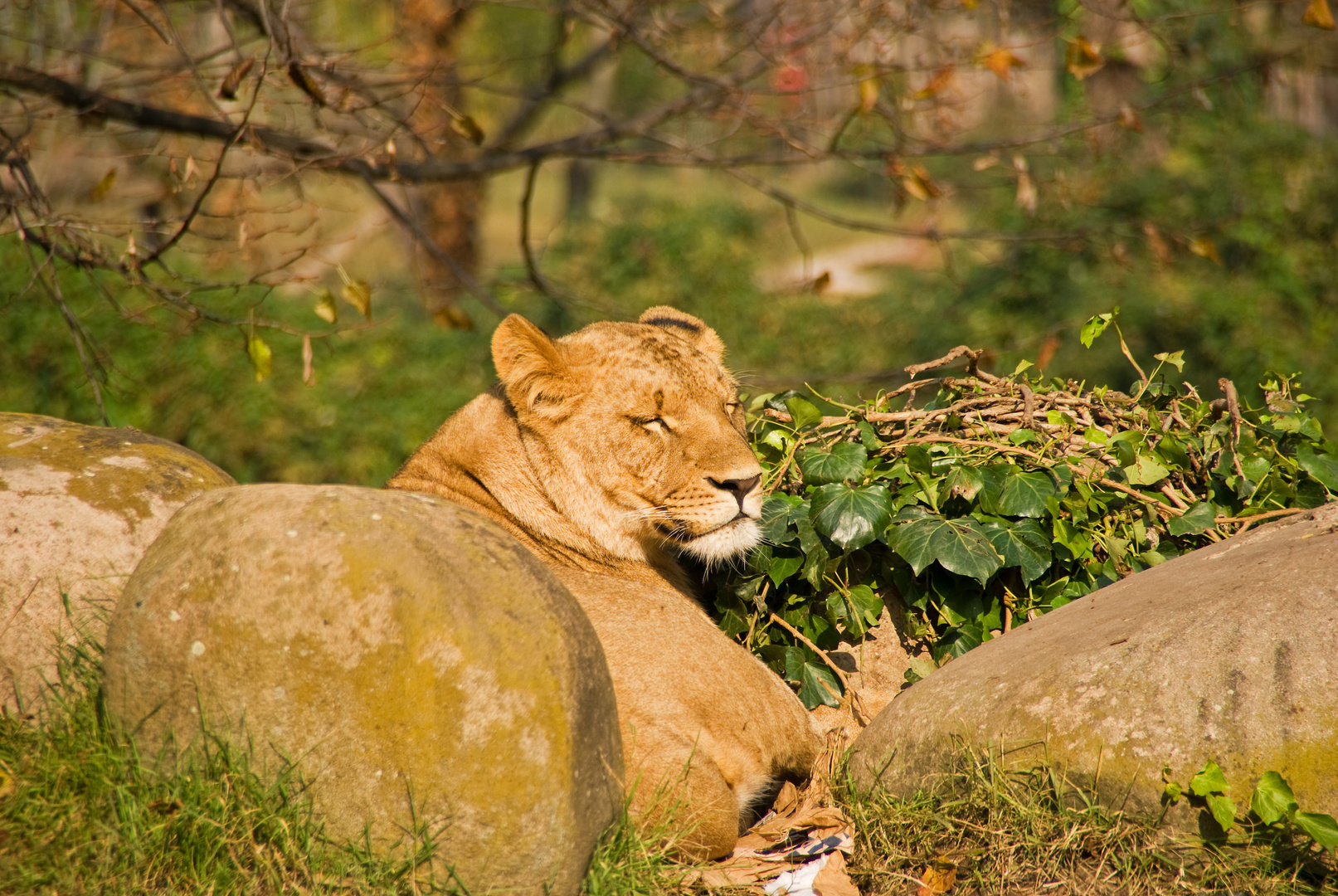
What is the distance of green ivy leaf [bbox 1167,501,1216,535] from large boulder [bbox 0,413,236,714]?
3446mm

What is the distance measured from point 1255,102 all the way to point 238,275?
35.0 ft

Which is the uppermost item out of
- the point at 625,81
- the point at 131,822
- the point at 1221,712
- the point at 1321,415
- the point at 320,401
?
the point at 625,81

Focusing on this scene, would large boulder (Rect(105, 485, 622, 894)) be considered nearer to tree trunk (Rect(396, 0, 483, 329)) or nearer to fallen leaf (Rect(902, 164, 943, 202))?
tree trunk (Rect(396, 0, 483, 329))

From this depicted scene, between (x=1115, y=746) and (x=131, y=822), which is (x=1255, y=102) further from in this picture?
(x=131, y=822)

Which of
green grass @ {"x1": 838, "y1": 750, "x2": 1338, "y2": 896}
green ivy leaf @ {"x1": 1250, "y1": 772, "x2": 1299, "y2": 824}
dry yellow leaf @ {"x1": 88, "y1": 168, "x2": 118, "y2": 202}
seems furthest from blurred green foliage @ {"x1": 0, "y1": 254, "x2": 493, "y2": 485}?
green ivy leaf @ {"x1": 1250, "y1": 772, "x2": 1299, "y2": 824}

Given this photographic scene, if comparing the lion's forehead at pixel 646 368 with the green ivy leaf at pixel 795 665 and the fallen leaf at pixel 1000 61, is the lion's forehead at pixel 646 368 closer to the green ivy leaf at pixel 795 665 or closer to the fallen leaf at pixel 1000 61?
the green ivy leaf at pixel 795 665

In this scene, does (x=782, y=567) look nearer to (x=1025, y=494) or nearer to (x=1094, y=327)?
(x=1025, y=494)

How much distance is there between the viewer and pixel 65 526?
11.2 feet

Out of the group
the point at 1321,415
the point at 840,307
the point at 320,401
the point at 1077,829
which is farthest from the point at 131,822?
the point at 840,307

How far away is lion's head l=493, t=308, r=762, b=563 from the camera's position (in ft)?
12.3

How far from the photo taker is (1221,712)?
299cm

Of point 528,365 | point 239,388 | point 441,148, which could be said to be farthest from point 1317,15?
point 239,388

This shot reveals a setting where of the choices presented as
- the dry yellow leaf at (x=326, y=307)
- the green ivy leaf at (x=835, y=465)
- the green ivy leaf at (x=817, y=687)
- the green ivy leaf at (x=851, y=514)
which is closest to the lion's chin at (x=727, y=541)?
the green ivy leaf at (x=851, y=514)

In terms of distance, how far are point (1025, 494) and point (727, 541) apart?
1.10 metres
